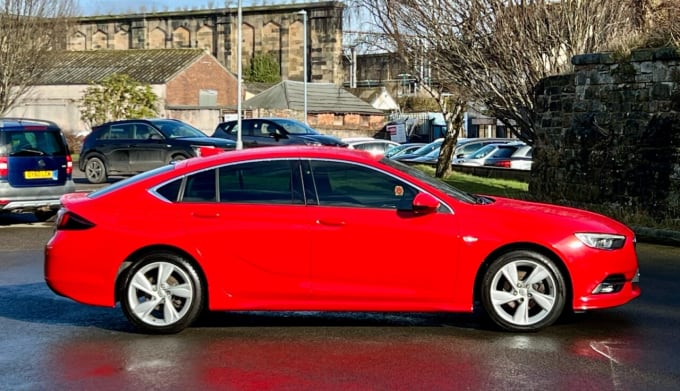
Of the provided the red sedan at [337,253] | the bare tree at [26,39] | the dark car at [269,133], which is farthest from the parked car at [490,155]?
the red sedan at [337,253]

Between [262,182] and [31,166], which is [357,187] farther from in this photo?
[31,166]

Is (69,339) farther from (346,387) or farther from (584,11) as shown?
(584,11)

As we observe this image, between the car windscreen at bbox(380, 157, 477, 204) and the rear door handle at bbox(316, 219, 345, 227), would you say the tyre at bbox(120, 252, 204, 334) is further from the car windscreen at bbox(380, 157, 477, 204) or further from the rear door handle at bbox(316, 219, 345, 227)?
the car windscreen at bbox(380, 157, 477, 204)

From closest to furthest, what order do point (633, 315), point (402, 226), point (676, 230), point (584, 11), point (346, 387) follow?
point (346, 387) → point (402, 226) → point (633, 315) → point (676, 230) → point (584, 11)

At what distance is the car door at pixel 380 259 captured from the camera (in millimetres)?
7059

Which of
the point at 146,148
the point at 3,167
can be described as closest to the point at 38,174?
the point at 3,167

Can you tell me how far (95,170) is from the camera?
2394 cm

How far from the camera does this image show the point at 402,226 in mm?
7090

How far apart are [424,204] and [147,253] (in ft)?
7.39

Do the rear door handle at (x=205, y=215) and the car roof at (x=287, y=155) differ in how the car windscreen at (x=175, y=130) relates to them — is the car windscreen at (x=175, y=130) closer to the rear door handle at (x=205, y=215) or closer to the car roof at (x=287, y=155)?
the car roof at (x=287, y=155)

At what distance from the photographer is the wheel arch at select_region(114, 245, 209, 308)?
23.6ft

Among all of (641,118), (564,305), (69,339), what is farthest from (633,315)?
(641,118)

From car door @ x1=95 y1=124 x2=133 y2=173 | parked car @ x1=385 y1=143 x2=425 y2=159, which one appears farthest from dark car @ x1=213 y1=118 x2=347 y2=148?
parked car @ x1=385 y1=143 x2=425 y2=159

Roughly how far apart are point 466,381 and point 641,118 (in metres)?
10.1
